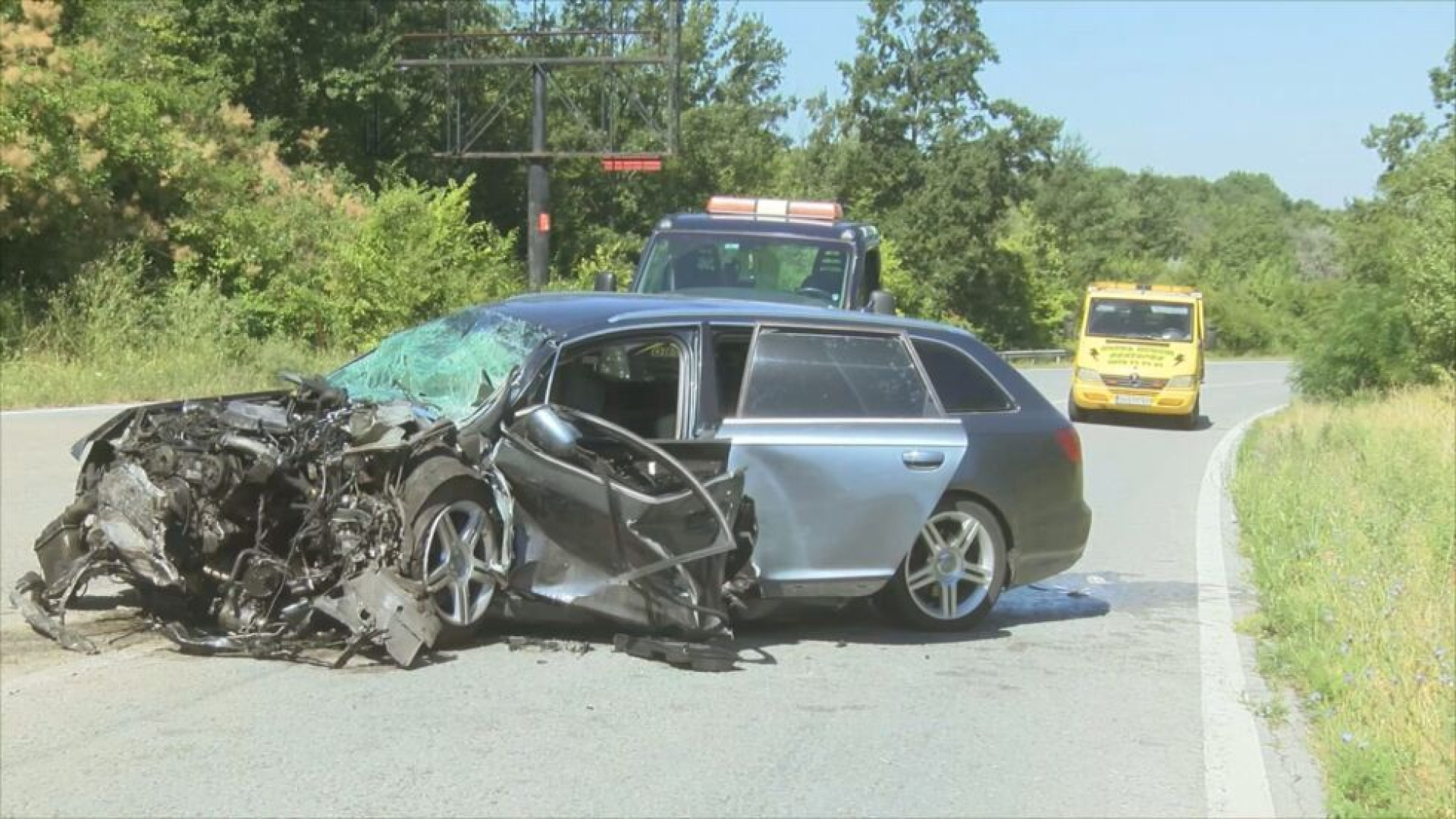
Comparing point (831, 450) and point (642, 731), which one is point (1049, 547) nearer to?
point (831, 450)

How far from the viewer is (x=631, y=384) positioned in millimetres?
7648

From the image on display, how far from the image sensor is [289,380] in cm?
709

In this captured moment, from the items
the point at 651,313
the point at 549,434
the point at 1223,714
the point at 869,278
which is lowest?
the point at 1223,714

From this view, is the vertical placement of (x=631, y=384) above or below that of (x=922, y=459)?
above

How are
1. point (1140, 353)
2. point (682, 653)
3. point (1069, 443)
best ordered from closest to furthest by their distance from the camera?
point (682, 653), point (1069, 443), point (1140, 353)

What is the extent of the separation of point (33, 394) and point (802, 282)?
9561 millimetres

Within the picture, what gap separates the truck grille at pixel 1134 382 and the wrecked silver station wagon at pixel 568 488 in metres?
17.6

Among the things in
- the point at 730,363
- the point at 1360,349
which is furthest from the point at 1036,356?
the point at 730,363

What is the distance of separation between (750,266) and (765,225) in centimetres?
50

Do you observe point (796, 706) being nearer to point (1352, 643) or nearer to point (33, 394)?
point (1352, 643)

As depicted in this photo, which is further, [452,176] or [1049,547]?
[452,176]

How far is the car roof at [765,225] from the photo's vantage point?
42.3 feet

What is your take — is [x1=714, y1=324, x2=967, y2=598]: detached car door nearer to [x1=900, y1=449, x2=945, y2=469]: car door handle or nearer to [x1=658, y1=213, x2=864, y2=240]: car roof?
[x1=900, y1=449, x2=945, y2=469]: car door handle

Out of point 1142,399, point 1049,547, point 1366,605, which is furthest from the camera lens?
point 1142,399
